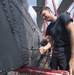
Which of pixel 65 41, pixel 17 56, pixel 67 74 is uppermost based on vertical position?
pixel 65 41

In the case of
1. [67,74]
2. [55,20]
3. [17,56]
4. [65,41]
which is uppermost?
[55,20]

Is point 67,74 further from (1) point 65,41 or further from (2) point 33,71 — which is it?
(1) point 65,41

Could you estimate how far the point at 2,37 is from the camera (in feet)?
7.34

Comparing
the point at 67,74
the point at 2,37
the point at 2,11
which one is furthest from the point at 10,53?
the point at 67,74

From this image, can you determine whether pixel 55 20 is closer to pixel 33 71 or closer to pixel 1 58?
pixel 33 71

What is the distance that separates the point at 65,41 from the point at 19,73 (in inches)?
39.7

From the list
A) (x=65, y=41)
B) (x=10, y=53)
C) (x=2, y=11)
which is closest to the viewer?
(x=2, y=11)

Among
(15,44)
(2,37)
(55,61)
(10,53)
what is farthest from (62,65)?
(2,37)

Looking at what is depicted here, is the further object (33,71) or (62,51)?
(62,51)

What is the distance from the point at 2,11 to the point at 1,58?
1.51 feet

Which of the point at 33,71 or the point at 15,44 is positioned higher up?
the point at 15,44

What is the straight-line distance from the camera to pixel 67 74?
2.94m

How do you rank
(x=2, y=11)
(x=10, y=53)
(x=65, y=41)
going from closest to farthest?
1. (x=2, y=11)
2. (x=10, y=53)
3. (x=65, y=41)

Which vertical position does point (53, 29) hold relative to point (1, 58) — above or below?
above
